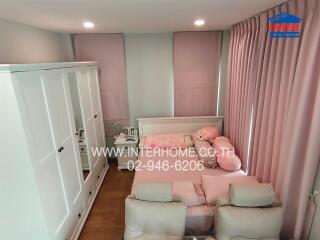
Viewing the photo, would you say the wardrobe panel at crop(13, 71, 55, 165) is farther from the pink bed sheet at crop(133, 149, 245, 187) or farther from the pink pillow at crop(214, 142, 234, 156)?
the pink pillow at crop(214, 142, 234, 156)

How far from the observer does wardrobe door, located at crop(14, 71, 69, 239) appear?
1.52 meters

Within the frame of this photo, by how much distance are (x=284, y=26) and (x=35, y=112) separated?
7.05 feet

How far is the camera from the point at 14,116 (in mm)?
1452

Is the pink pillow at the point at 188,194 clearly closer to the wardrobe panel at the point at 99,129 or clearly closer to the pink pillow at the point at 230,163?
the pink pillow at the point at 230,163

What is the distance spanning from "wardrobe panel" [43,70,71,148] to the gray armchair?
1611mm

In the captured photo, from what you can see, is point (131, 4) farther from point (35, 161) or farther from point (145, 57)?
point (145, 57)

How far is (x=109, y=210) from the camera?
8.86 feet

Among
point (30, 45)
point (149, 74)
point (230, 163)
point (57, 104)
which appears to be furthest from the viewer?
point (149, 74)

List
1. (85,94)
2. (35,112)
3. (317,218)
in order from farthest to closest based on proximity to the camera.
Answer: (85,94) < (35,112) < (317,218)

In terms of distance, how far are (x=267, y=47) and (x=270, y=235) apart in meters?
1.66

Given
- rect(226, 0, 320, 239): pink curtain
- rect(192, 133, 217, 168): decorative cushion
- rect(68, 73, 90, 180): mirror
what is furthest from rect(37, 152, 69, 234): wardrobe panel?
rect(226, 0, 320, 239): pink curtain

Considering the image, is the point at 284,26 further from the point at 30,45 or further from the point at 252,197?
the point at 30,45

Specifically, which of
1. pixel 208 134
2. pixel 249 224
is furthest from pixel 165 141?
pixel 249 224

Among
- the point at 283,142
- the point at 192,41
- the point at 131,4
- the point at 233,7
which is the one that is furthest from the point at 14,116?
the point at 192,41
